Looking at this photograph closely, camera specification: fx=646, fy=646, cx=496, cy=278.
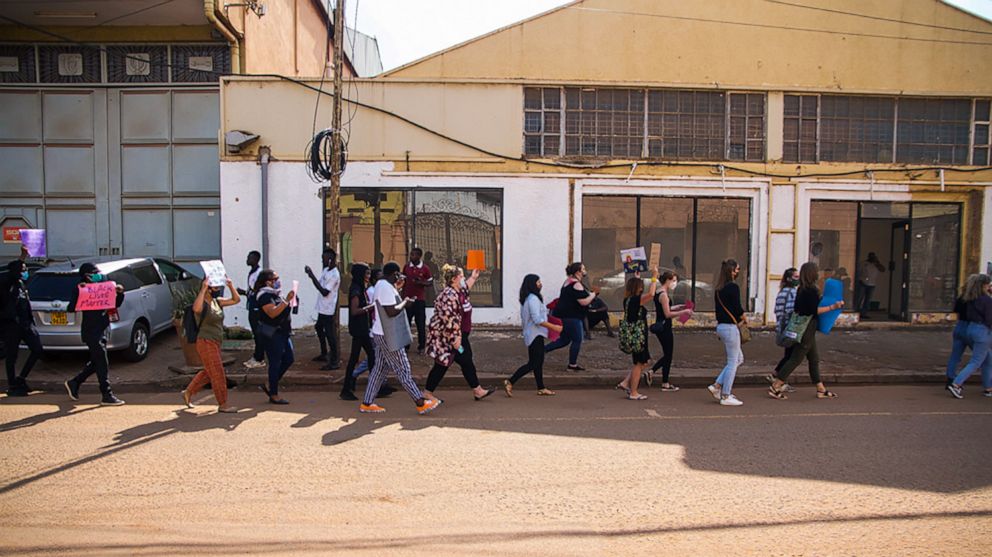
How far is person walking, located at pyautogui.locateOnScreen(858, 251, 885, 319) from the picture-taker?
14.4 meters

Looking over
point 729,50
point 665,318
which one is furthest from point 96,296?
point 729,50

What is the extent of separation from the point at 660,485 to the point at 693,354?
6388 mm

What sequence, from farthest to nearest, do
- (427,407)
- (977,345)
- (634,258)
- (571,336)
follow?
1. (634,258)
2. (571,336)
3. (977,345)
4. (427,407)

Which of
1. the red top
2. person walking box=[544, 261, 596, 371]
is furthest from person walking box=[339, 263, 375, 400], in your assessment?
person walking box=[544, 261, 596, 371]

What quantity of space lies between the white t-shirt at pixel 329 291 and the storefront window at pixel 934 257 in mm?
12667

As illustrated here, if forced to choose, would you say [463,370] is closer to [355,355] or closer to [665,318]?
[355,355]

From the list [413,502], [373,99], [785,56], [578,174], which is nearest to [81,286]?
[413,502]

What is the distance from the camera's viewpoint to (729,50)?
1380 centimetres

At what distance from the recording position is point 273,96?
514 inches

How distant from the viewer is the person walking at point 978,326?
8531mm

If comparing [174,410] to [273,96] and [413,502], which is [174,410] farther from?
[273,96]

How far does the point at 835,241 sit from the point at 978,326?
6.10m

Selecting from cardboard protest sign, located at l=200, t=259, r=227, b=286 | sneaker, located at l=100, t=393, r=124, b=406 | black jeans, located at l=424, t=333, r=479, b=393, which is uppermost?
cardboard protest sign, located at l=200, t=259, r=227, b=286

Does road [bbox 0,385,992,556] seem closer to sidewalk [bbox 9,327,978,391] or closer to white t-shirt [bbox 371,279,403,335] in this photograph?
white t-shirt [bbox 371,279,403,335]
